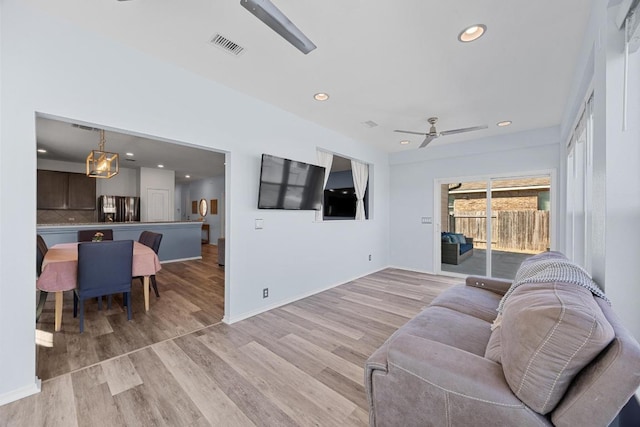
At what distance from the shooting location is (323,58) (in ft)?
7.59

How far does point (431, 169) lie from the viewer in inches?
210

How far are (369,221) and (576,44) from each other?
3664mm

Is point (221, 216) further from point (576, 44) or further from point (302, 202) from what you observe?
point (576, 44)

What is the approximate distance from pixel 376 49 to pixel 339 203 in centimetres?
316

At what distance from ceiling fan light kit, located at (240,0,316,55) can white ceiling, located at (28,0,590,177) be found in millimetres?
394

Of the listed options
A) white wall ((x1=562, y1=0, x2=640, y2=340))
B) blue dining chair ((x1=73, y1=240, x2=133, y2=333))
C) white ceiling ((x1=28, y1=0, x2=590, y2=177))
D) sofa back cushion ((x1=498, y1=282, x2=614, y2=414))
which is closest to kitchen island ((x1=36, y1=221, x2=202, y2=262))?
blue dining chair ((x1=73, y1=240, x2=133, y2=333))

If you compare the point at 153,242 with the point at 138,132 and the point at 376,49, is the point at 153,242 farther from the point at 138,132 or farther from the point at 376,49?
the point at 376,49

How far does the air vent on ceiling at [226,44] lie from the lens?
2084 mm

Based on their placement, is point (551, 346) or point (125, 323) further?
point (125, 323)

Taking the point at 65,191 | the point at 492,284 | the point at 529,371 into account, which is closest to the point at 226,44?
the point at 529,371

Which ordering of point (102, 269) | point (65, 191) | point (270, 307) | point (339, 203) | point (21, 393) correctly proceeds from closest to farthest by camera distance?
1. point (21, 393)
2. point (102, 269)
3. point (270, 307)
4. point (339, 203)
5. point (65, 191)

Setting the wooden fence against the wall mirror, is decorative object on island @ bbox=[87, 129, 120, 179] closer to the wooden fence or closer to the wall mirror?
the wall mirror

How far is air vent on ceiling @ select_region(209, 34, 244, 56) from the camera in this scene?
2.08m

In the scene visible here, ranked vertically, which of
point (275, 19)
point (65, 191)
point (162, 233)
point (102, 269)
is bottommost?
point (102, 269)
